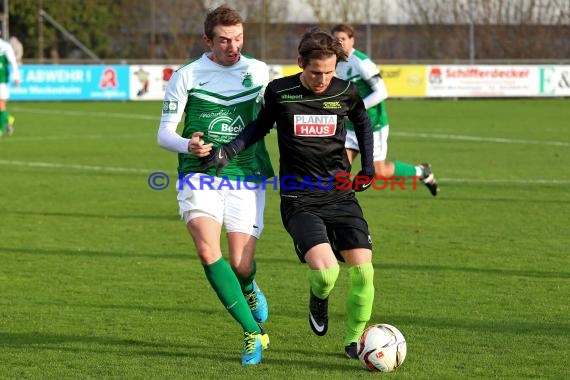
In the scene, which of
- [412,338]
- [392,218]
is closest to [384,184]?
[392,218]

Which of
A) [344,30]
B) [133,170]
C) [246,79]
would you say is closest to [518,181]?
[344,30]

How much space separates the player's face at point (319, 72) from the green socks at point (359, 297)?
1.00 metres

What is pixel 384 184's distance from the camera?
1445 centimetres

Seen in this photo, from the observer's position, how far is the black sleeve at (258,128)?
5961 mm

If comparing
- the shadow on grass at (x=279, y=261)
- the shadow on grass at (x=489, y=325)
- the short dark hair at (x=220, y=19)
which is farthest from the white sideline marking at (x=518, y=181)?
the short dark hair at (x=220, y=19)

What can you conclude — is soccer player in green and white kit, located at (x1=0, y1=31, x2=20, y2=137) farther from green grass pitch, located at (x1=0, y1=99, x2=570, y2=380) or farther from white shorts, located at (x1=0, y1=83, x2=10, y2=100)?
green grass pitch, located at (x1=0, y1=99, x2=570, y2=380)

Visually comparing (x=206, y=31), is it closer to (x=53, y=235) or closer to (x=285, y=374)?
(x=285, y=374)

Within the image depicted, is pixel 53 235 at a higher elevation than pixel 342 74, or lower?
lower

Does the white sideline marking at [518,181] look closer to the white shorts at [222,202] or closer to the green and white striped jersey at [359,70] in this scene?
the green and white striped jersey at [359,70]

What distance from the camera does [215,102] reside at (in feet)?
20.1

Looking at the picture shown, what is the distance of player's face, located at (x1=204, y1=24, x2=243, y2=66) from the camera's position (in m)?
5.95

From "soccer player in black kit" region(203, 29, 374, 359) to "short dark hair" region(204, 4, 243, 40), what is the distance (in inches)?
16.0

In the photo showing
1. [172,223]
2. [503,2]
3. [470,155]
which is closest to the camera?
[172,223]

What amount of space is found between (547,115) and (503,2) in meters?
16.5
